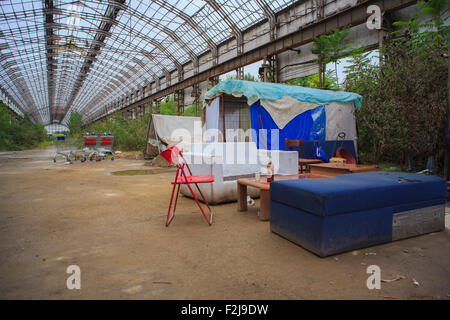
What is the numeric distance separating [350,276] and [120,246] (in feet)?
7.16

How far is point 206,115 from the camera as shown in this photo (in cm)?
905

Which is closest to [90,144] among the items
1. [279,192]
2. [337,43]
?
[337,43]

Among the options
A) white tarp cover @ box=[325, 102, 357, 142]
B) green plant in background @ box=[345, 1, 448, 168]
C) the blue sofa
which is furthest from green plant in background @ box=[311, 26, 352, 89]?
the blue sofa

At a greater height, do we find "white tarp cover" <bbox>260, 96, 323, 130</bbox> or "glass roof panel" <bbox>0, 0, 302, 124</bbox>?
"glass roof panel" <bbox>0, 0, 302, 124</bbox>

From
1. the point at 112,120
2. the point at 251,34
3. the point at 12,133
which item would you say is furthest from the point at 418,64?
the point at 12,133

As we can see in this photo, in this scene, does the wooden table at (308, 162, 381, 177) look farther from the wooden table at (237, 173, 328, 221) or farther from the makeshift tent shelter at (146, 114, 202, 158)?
the makeshift tent shelter at (146, 114, 202, 158)

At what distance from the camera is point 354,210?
8.11ft

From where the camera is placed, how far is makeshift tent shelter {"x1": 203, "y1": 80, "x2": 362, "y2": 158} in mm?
7812

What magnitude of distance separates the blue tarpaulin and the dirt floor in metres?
4.41

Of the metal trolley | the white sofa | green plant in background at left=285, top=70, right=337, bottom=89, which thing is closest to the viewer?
the white sofa

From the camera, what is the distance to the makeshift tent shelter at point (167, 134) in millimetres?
12891

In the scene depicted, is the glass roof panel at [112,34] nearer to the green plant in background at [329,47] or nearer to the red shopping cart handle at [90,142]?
the green plant in background at [329,47]

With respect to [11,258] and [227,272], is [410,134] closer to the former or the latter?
[227,272]

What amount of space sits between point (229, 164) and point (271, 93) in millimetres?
3975
